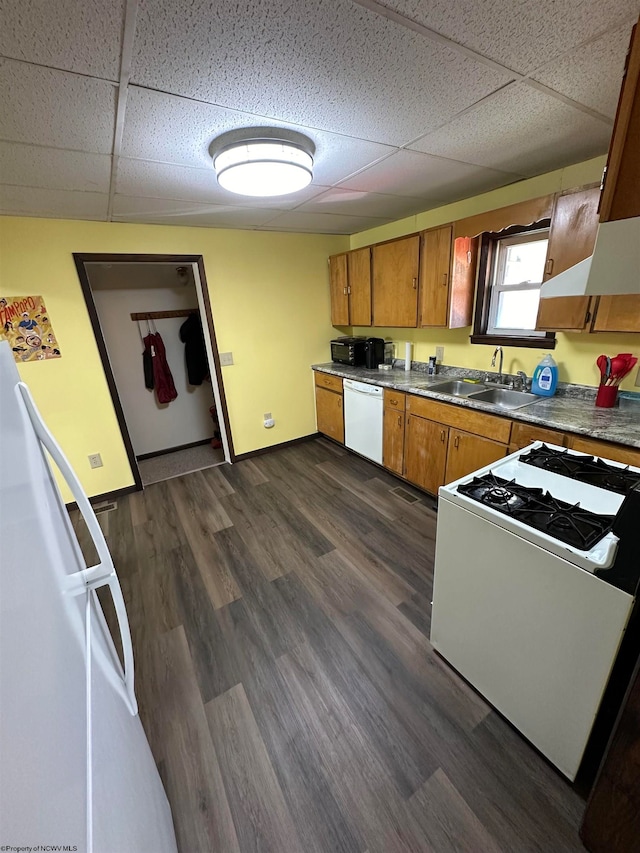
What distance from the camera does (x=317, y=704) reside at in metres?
1.48

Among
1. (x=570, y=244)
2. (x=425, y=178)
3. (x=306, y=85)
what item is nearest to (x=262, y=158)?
(x=306, y=85)


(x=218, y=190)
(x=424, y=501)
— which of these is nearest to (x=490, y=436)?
(x=424, y=501)

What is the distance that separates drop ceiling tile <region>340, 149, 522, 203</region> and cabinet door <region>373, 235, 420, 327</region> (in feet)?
1.36

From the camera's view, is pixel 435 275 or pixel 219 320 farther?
pixel 219 320

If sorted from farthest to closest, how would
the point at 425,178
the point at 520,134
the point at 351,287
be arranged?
the point at 351,287 < the point at 425,178 < the point at 520,134

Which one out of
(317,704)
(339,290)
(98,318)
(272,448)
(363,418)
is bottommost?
(317,704)

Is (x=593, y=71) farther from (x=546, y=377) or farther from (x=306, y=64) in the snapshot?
(x=546, y=377)

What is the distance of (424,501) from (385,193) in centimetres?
230

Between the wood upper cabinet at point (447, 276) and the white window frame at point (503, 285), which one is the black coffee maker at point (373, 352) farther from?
the white window frame at point (503, 285)

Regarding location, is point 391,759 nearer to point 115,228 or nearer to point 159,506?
point 159,506

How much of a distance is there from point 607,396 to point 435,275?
1.43 m

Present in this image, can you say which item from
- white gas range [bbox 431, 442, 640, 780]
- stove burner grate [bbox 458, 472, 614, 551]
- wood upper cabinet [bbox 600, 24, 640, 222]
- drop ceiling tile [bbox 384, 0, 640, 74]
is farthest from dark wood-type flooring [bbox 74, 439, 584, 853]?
drop ceiling tile [bbox 384, 0, 640, 74]

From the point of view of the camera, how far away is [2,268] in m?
2.37

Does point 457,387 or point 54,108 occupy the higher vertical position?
point 54,108
